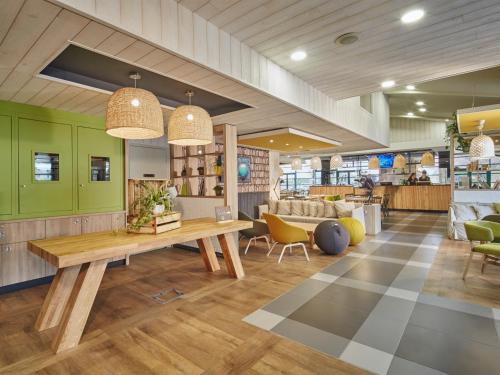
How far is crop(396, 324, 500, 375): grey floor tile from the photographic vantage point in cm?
205

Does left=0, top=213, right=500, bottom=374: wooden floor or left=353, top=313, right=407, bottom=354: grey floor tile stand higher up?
left=353, top=313, right=407, bottom=354: grey floor tile

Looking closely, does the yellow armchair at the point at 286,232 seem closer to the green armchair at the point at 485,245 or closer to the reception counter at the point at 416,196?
the green armchair at the point at 485,245

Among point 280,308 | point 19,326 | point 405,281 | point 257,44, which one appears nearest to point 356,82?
point 257,44

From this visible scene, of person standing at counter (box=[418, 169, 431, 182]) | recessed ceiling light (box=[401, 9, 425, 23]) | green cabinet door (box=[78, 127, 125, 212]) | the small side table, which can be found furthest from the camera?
person standing at counter (box=[418, 169, 431, 182])

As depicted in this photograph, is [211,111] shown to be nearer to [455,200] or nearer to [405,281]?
[405,281]

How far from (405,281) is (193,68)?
12.9 ft

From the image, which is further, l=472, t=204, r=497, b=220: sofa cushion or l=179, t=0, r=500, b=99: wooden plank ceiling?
l=472, t=204, r=497, b=220: sofa cushion

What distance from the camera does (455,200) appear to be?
23.0 ft

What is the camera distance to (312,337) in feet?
8.14

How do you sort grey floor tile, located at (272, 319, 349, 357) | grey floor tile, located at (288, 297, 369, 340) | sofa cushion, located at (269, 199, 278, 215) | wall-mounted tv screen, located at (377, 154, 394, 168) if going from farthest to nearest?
wall-mounted tv screen, located at (377, 154, 394, 168) < sofa cushion, located at (269, 199, 278, 215) < grey floor tile, located at (288, 297, 369, 340) < grey floor tile, located at (272, 319, 349, 357)

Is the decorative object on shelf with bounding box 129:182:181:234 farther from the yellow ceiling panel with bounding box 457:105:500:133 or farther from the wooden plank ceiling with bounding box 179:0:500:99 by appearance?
the yellow ceiling panel with bounding box 457:105:500:133

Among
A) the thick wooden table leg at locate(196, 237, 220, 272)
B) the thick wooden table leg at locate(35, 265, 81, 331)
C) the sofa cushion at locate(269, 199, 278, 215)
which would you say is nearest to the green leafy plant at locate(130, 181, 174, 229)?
the thick wooden table leg at locate(35, 265, 81, 331)

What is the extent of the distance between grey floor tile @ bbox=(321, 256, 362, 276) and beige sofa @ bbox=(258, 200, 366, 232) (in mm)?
1628

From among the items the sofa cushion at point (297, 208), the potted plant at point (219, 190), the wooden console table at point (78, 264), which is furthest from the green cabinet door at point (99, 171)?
the sofa cushion at point (297, 208)
